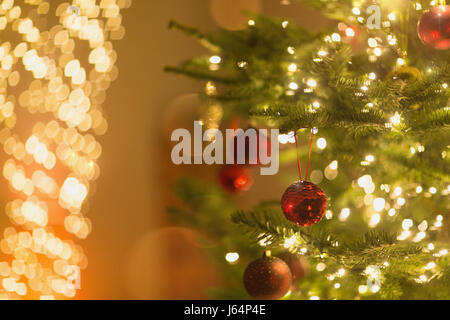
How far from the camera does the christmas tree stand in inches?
26.5

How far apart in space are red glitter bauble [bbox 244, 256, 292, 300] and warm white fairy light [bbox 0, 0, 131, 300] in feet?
2.91

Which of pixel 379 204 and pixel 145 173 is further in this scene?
pixel 145 173

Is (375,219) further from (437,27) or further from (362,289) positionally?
(437,27)

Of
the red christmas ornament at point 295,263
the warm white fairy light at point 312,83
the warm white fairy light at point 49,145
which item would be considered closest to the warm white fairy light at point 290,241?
the red christmas ornament at point 295,263

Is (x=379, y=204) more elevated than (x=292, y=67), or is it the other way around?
(x=292, y=67)

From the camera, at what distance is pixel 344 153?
0.87 metres

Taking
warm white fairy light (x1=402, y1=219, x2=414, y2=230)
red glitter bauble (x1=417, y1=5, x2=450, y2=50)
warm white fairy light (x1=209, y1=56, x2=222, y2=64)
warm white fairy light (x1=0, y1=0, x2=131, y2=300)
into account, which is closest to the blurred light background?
warm white fairy light (x1=0, y1=0, x2=131, y2=300)

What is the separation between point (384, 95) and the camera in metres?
0.68

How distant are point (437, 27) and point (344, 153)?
0.97 feet

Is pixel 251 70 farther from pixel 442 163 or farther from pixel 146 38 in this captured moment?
pixel 146 38

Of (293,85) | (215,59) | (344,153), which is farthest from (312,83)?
(215,59)

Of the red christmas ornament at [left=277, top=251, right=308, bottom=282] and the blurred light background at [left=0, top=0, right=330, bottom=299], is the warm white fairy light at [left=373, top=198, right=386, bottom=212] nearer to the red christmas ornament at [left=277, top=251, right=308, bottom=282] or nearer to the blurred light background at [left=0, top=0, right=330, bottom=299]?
the red christmas ornament at [left=277, top=251, right=308, bottom=282]
